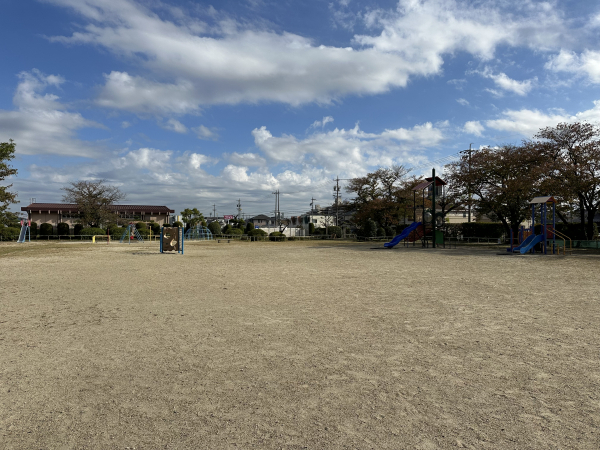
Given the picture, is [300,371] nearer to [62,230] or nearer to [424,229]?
[424,229]

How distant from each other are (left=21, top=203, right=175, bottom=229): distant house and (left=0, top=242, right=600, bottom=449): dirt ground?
146 ft

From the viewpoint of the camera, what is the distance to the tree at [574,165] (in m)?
20.4

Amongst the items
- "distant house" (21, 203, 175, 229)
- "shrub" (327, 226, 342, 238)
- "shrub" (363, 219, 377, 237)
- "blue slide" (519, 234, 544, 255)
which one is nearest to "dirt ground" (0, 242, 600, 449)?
"blue slide" (519, 234, 544, 255)

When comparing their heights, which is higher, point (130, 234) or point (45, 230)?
point (45, 230)

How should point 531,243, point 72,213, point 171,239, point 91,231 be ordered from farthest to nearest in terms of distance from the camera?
point 72,213
point 91,231
point 171,239
point 531,243

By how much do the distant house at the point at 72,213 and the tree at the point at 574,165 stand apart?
41678 millimetres

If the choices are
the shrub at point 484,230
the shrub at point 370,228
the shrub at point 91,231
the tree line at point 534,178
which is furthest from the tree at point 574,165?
the shrub at point 91,231

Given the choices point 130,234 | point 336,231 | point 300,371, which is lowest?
point 300,371

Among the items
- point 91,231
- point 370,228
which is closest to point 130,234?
point 91,231

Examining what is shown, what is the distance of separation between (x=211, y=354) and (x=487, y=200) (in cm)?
2624

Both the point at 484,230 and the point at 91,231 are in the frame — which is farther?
the point at 91,231

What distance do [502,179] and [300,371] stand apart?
2733cm

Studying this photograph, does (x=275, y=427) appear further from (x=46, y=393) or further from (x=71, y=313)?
(x=71, y=313)

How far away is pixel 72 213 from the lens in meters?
47.6
